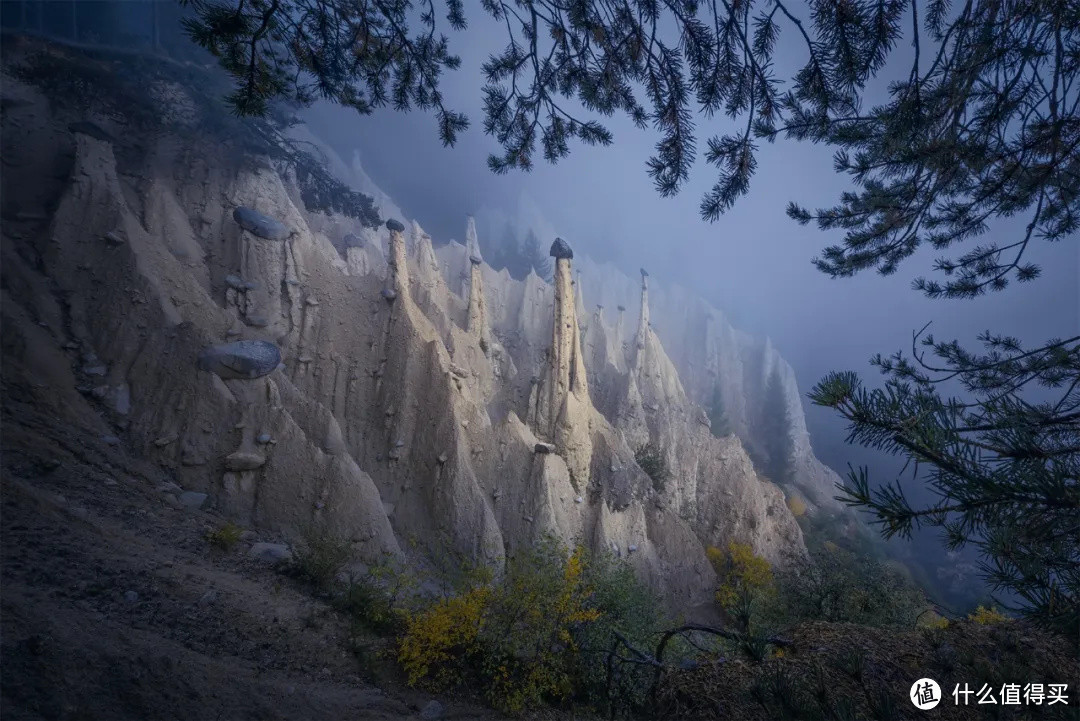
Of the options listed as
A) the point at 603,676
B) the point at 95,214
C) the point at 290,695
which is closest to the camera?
the point at 290,695

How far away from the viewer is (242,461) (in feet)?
25.4

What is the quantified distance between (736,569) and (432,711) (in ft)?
51.7

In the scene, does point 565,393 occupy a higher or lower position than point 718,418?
lower

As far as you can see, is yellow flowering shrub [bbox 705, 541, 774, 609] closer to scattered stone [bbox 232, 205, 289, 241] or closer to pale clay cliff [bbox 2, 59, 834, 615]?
pale clay cliff [bbox 2, 59, 834, 615]

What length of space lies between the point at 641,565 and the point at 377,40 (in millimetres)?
15554

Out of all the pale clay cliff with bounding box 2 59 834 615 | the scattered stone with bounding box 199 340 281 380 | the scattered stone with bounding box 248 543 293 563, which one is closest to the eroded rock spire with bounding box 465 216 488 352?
the pale clay cliff with bounding box 2 59 834 615

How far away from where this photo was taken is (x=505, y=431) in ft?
43.2

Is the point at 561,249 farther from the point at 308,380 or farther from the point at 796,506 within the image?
the point at 796,506

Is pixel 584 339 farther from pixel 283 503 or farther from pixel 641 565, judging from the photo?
pixel 283 503

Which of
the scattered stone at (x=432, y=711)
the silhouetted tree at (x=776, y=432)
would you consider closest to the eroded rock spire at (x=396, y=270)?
the scattered stone at (x=432, y=711)

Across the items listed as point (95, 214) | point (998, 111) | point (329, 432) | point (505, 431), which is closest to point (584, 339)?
point (505, 431)

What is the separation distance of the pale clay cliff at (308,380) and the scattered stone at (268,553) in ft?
5.00

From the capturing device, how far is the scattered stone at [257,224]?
11578 millimetres

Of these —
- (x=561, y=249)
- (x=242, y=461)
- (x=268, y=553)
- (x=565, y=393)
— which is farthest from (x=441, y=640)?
(x=561, y=249)
